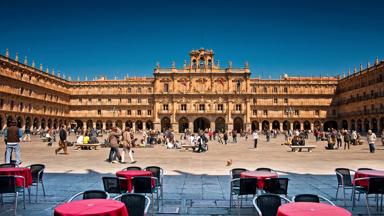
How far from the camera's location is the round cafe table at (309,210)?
4098mm

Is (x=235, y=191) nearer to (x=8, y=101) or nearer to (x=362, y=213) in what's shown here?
(x=362, y=213)

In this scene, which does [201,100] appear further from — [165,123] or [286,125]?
[286,125]

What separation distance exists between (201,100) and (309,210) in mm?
A: 59708

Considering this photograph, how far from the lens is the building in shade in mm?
62938

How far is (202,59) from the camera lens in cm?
6556

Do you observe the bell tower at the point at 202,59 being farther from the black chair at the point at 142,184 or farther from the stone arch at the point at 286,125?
the black chair at the point at 142,184

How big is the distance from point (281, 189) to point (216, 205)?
4.58 feet

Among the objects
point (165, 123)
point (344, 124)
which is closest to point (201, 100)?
point (165, 123)

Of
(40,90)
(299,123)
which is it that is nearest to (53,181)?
(40,90)

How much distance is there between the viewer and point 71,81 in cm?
7125

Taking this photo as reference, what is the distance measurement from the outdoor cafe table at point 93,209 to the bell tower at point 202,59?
60.7 meters

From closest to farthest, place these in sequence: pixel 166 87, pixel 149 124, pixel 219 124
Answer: pixel 219 124 < pixel 166 87 < pixel 149 124

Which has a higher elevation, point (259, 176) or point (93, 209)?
point (259, 176)

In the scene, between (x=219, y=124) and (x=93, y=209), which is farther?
(x=219, y=124)
